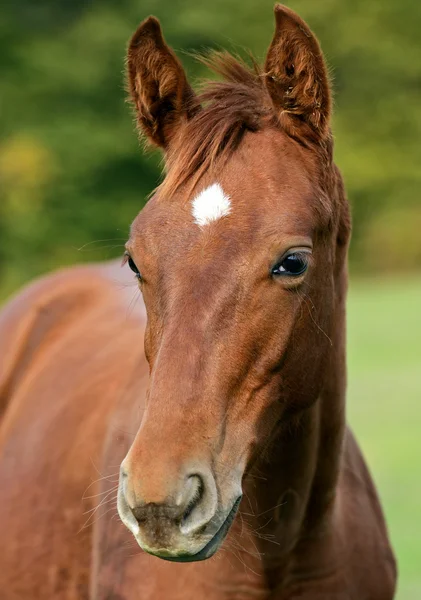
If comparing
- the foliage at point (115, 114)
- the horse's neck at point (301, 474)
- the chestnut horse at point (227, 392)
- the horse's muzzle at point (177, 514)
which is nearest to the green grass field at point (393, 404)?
the chestnut horse at point (227, 392)

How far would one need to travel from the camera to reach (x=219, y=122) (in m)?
2.91

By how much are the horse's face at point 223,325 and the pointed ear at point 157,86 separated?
0.85ft

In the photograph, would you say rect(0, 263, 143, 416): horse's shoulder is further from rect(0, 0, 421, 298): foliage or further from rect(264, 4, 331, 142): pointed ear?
rect(0, 0, 421, 298): foliage

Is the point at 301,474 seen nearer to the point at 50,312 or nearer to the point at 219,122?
the point at 219,122

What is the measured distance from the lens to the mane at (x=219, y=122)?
286cm

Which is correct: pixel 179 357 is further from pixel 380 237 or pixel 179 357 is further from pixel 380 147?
pixel 380 147

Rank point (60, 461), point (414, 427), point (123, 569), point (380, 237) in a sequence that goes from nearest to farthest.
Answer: point (123, 569)
point (60, 461)
point (414, 427)
point (380, 237)

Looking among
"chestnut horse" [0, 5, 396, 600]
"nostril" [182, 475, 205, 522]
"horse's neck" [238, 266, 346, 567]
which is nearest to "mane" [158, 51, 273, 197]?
"chestnut horse" [0, 5, 396, 600]

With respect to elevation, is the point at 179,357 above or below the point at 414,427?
below

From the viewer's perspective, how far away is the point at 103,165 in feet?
96.6

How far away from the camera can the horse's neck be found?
123 inches

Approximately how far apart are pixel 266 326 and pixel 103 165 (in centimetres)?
2725

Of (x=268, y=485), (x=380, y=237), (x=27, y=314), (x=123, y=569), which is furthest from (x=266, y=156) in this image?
(x=380, y=237)

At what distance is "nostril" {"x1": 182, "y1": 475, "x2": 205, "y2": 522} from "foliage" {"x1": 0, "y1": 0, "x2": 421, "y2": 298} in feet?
Answer: 78.7
